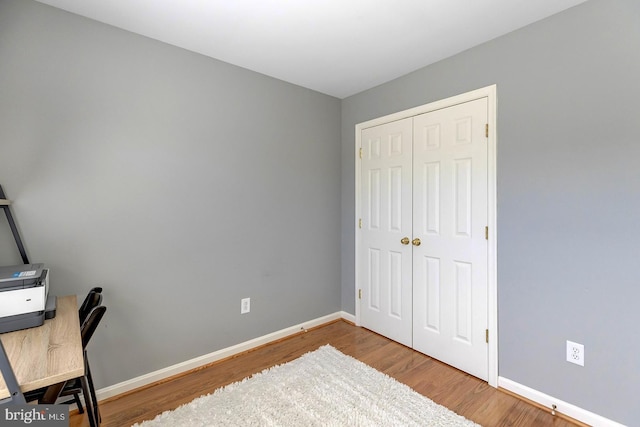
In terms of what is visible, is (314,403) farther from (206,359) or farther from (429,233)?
(429,233)

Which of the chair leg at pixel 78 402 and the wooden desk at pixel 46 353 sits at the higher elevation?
the wooden desk at pixel 46 353

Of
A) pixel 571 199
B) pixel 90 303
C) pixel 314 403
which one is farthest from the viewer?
pixel 314 403

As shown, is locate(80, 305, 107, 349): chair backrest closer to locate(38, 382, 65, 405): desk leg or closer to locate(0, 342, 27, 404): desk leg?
locate(38, 382, 65, 405): desk leg

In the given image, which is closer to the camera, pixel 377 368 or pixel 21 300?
pixel 21 300

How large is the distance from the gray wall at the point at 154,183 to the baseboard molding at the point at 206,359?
0.16ft

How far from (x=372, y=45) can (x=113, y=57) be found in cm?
171

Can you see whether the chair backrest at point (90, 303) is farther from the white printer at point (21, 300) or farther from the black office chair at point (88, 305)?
the white printer at point (21, 300)

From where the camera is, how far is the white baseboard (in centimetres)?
163

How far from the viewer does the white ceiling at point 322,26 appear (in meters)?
1.68

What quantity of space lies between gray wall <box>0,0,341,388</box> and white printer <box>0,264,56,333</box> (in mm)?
442

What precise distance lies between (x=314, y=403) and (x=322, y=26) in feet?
7.78

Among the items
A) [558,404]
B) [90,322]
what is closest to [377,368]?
[558,404]

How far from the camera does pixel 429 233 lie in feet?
7.86

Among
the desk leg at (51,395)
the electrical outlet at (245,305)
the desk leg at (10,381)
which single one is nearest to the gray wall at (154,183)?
the electrical outlet at (245,305)
